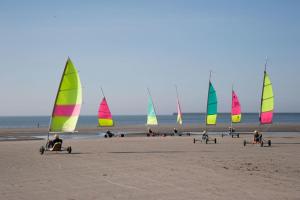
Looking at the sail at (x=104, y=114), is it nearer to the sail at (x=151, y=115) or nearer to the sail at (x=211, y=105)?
the sail at (x=151, y=115)

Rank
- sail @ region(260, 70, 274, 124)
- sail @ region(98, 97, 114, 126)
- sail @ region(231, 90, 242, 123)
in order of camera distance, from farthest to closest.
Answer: sail @ region(98, 97, 114, 126) < sail @ region(231, 90, 242, 123) < sail @ region(260, 70, 274, 124)

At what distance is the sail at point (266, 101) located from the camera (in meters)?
33.1

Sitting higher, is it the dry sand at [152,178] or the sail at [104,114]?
the sail at [104,114]

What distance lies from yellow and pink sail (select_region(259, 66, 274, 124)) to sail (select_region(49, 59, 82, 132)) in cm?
1537

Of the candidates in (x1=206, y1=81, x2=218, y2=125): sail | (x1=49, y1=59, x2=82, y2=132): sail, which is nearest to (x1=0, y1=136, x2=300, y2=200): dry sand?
(x1=49, y1=59, x2=82, y2=132): sail

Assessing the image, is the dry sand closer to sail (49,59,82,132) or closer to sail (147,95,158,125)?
sail (49,59,82,132)

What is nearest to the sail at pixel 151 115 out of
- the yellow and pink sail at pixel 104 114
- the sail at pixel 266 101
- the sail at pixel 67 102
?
the yellow and pink sail at pixel 104 114

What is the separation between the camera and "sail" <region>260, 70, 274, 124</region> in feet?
109

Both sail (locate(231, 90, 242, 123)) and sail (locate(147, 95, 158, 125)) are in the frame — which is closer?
sail (locate(231, 90, 242, 123))

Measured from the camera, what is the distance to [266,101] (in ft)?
110

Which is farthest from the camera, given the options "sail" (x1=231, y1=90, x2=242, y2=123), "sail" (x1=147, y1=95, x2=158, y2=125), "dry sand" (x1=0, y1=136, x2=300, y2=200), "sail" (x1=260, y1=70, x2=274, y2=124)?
"sail" (x1=147, y1=95, x2=158, y2=125)

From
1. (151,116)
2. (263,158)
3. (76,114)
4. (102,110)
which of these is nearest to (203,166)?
(263,158)

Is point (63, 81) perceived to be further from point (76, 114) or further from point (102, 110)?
point (102, 110)

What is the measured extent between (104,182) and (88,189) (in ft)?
4.08
